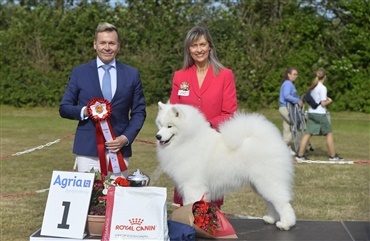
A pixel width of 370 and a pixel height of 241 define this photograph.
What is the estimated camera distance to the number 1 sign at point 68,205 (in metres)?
3.90

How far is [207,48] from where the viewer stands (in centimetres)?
458

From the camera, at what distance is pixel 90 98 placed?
4340mm

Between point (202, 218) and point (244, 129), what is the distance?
28.8 inches

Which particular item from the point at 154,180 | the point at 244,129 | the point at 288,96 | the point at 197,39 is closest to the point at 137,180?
the point at 244,129

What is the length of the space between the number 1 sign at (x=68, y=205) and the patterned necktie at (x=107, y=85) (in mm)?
647

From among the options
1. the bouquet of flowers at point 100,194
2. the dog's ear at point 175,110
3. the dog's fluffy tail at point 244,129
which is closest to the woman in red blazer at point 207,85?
the dog's fluffy tail at point 244,129

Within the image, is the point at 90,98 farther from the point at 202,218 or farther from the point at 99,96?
the point at 202,218

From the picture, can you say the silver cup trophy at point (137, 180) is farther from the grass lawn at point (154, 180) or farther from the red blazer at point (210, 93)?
the grass lawn at point (154, 180)

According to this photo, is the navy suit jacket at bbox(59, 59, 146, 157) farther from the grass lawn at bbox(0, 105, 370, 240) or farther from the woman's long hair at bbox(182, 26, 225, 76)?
the grass lawn at bbox(0, 105, 370, 240)

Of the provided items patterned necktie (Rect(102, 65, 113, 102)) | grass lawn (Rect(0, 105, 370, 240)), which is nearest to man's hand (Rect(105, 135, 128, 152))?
patterned necktie (Rect(102, 65, 113, 102))

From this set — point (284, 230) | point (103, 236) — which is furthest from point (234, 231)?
point (103, 236)

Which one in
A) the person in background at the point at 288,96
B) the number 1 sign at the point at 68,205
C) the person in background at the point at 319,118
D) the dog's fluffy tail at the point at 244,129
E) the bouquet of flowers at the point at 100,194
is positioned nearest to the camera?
the number 1 sign at the point at 68,205

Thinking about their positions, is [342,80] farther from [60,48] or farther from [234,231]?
[234,231]

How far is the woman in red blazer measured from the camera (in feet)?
15.2
